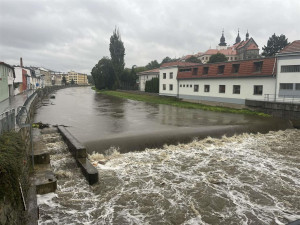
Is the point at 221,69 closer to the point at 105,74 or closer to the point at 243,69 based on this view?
the point at 243,69

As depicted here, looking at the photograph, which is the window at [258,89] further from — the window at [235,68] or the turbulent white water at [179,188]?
the turbulent white water at [179,188]

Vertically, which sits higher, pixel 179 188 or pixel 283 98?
pixel 283 98

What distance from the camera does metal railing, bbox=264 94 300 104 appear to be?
74.8ft

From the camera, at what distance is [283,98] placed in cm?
2372

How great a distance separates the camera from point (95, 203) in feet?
23.9

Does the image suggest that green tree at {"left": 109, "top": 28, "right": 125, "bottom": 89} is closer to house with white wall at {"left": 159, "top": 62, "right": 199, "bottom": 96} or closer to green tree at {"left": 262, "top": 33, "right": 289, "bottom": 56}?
house with white wall at {"left": 159, "top": 62, "right": 199, "bottom": 96}

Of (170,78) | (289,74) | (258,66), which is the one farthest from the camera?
(170,78)

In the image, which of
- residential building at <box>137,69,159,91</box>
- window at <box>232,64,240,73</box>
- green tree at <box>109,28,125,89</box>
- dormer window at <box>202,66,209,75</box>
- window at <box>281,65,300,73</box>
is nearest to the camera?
window at <box>281,65,300,73</box>

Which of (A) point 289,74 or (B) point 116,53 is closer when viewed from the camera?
(A) point 289,74

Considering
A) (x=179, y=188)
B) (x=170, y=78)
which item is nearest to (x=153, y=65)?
(x=170, y=78)

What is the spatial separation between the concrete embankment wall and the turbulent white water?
9886 millimetres

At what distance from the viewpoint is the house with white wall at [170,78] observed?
38.3 m

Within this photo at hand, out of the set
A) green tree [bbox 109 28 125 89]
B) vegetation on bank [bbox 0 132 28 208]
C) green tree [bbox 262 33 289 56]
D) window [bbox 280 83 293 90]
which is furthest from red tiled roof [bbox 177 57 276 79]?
green tree [bbox 262 33 289 56]

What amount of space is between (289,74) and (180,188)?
845 inches
